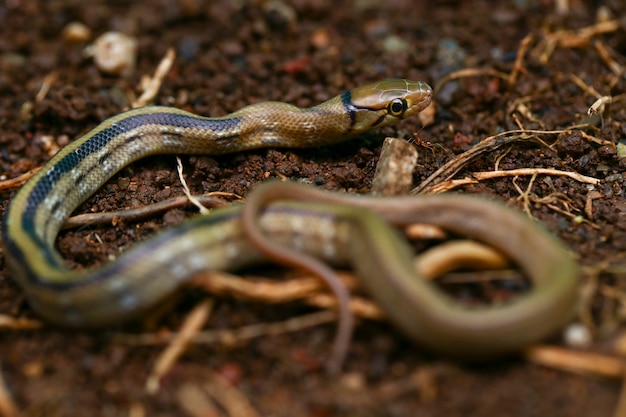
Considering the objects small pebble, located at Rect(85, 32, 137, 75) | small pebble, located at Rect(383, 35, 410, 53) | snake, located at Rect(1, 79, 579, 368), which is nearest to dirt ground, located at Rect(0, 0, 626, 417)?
small pebble, located at Rect(383, 35, 410, 53)

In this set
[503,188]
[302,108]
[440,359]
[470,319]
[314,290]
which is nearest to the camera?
[470,319]

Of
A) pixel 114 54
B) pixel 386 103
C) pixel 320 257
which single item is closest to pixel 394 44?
pixel 386 103

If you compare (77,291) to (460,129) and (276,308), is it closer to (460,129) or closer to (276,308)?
(276,308)

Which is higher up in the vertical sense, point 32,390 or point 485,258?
point 485,258

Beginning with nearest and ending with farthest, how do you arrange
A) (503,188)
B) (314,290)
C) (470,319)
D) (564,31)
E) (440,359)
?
(470,319) → (440,359) → (314,290) → (503,188) → (564,31)

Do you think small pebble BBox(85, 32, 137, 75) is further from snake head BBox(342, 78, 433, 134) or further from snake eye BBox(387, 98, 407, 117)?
snake eye BBox(387, 98, 407, 117)

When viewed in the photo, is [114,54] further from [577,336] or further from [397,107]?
[577,336]

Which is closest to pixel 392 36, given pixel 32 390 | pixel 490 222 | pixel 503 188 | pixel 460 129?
pixel 460 129
